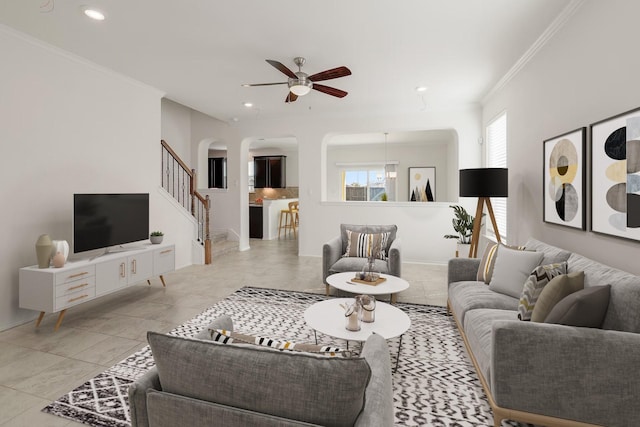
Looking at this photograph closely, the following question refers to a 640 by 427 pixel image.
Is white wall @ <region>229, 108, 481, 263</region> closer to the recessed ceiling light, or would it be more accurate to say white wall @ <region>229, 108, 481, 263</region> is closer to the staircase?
the staircase

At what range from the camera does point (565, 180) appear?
9.45ft

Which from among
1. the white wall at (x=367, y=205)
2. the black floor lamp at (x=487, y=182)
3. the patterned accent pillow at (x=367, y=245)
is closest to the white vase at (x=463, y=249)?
the white wall at (x=367, y=205)

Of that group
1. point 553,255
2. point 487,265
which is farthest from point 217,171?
point 553,255

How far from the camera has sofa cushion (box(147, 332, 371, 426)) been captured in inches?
37.2

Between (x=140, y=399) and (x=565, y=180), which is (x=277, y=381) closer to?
(x=140, y=399)

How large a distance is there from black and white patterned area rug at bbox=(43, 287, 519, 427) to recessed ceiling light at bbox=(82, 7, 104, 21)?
2858mm

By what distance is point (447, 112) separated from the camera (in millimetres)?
5867

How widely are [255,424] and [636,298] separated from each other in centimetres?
193

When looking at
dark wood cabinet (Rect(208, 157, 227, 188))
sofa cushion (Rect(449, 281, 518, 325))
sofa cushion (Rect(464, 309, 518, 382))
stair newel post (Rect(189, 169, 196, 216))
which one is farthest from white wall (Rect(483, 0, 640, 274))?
dark wood cabinet (Rect(208, 157, 227, 188))

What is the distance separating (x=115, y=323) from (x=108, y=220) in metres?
1.20

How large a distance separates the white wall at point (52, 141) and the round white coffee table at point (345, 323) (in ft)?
9.93

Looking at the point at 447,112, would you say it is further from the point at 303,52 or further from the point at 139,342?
the point at 139,342

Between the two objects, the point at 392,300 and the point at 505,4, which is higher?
the point at 505,4

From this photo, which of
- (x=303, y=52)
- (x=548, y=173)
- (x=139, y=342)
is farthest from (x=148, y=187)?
(x=548, y=173)
